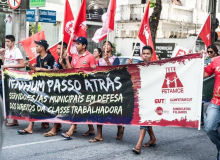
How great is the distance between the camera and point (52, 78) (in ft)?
26.9

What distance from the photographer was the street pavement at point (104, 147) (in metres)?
6.60

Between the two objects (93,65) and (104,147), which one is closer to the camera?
(104,147)

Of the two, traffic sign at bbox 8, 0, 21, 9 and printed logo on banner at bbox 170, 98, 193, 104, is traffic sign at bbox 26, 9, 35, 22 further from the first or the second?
printed logo on banner at bbox 170, 98, 193, 104

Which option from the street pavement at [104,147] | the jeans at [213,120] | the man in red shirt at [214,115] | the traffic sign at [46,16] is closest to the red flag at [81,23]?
the street pavement at [104,147]

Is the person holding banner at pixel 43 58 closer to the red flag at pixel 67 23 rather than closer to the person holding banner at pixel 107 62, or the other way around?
the red flag at pixel 67 23

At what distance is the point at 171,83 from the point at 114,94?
1.13 metres

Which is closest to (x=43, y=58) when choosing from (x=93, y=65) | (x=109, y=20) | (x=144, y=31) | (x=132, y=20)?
(x=93, y=65)

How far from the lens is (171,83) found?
6.80m

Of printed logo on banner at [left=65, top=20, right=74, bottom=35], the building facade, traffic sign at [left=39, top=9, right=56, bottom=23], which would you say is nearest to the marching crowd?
printed logo on banner at [left=65, top=20, right=74, bottom=35]

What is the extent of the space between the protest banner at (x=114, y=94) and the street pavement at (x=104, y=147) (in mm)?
430

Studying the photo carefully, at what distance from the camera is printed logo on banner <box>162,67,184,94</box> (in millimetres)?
6723

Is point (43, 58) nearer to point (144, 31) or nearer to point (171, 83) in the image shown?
point (144, 31)

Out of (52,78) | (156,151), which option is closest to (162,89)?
(156,151)

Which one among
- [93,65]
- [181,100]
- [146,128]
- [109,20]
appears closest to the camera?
[181,100]
